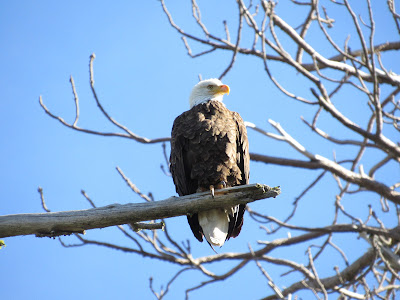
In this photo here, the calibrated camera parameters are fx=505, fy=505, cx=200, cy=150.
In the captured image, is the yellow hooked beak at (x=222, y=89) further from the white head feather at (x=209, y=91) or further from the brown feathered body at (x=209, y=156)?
the brown feathered body at (x=209, y=156)

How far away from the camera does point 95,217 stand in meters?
3.84

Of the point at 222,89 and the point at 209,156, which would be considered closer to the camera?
the point at 209,156

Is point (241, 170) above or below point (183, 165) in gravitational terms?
below

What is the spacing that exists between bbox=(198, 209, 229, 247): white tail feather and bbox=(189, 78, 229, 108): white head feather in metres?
1.52

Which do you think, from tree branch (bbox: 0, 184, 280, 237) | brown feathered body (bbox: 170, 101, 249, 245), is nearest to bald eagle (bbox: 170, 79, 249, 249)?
brown feathered body (bbox: 170, 101, 249, 245)

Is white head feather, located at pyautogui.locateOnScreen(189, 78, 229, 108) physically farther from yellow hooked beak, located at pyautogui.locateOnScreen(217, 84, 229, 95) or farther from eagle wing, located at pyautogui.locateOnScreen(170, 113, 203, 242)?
eagle wing, located at pyautogui.locateOnScreen(170, 113, 203, 242)

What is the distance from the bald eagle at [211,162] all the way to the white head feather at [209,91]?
2.39ft

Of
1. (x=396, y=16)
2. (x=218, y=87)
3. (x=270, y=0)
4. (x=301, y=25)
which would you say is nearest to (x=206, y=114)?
(x=218, y=87)

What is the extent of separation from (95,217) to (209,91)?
250 centimetres

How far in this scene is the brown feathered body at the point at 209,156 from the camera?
15.7ft

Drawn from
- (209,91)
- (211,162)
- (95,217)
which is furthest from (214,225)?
(209,91)

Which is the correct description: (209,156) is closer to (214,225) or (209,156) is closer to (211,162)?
(211,162)

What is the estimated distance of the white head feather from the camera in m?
5.82

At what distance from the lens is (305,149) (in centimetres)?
680
